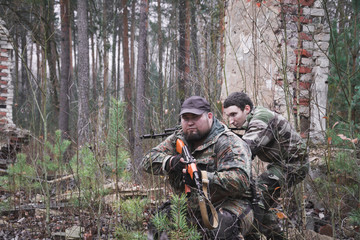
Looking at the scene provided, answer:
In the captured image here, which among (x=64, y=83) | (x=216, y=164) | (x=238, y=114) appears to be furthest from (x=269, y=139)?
(x=64, y=83)

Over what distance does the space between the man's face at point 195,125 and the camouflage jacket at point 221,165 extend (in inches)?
2.8

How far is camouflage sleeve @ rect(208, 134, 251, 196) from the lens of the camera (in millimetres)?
2324

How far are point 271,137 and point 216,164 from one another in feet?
2.81

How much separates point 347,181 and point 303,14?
2702mm

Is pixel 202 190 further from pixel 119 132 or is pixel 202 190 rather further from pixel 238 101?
pixel 238 101

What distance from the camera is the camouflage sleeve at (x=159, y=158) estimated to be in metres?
2.73

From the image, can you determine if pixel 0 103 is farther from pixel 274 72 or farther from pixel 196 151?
pixel 196 151

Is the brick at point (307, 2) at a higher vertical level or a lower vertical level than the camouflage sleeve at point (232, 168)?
higher

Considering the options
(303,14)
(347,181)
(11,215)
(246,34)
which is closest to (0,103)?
(11,215)

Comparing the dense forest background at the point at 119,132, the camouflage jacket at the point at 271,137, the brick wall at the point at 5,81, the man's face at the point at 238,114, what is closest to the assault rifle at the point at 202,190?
the dense forest background at the point at 119,132

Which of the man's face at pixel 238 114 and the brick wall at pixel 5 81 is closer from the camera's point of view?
the man's face at pixel 238 114

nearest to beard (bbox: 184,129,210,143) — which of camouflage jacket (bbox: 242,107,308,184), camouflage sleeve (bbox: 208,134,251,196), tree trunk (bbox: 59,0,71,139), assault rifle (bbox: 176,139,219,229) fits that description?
camouflage sleeve (bbox: 208,134,251,196)

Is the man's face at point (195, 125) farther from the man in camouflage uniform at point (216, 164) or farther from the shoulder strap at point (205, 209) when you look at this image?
the shoulder strap at point (205, 209)

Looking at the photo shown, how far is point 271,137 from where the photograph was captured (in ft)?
10.5
